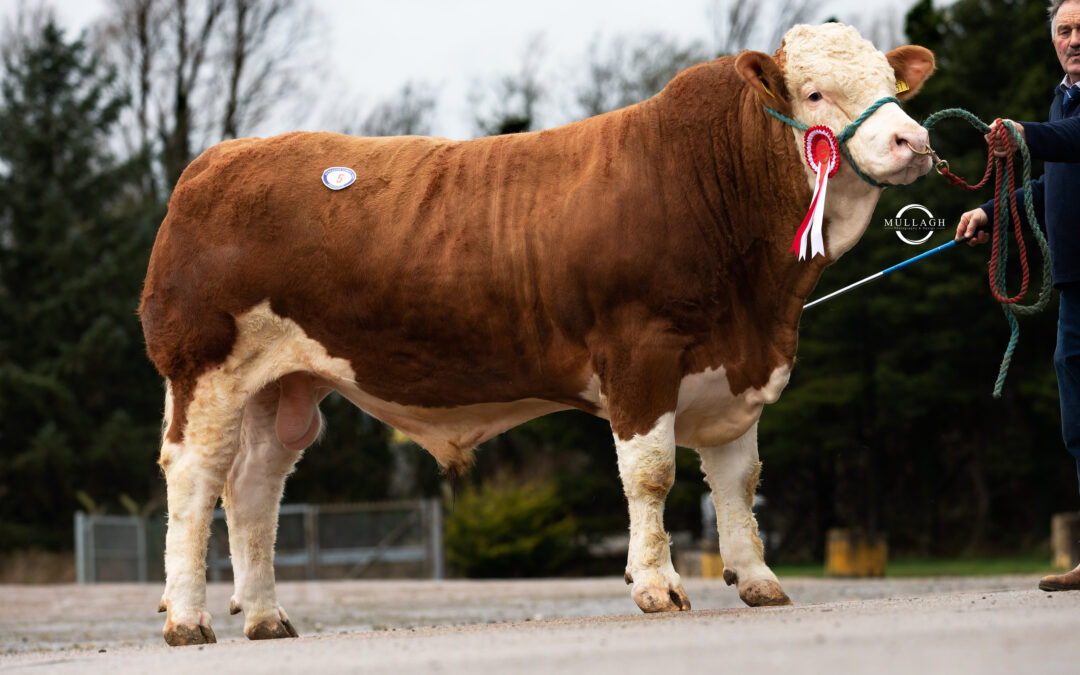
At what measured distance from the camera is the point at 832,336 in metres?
23.8

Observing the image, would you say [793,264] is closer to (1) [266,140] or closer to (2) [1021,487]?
(1) [266,140]

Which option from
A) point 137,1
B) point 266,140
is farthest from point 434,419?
point 137,1

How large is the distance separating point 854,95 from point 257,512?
3.43 meters

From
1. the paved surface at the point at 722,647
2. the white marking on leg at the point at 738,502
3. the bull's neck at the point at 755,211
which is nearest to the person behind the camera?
the paved surface at the point at 722,647

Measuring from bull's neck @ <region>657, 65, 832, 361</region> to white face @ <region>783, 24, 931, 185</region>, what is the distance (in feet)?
0.68

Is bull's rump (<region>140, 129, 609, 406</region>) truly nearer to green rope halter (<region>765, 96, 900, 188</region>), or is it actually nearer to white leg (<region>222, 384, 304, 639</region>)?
white leg (<region>222, 384, 304, 639</region>)

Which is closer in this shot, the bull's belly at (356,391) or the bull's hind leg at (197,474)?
the bull's hind leg at (197,474)

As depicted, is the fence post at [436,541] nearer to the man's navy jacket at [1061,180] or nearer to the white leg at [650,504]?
the white leg at [650,504]

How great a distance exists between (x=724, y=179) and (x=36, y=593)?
513 inches

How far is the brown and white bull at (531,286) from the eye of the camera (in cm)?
532

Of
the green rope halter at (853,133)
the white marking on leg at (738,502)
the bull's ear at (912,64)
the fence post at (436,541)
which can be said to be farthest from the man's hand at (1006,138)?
the fence post at (436,541)

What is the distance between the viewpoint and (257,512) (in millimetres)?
6355

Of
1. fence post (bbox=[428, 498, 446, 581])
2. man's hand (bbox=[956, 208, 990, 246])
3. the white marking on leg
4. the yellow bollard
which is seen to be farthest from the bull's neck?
fence post (bbox=[428, 498, 446, 581])

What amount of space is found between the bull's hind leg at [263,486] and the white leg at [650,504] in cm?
188
